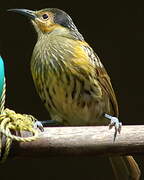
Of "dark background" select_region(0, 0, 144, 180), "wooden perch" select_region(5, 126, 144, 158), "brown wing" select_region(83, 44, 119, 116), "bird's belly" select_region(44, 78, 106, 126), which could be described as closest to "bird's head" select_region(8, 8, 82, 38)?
"brown wing" select_region(83, 44, 119, 116)

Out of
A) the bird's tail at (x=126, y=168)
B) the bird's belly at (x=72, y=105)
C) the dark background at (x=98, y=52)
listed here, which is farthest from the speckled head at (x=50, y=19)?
the bird's tail at (x=126, y=168)

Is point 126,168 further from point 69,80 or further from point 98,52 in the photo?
point 98,52

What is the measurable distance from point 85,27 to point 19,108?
686 mm

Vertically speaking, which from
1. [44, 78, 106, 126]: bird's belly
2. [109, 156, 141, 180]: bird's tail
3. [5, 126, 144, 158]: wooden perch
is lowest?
[109, 156, 141, 180]: bird's tail

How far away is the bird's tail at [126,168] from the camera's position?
4.12 meters

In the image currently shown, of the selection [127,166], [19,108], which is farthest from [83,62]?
[19,108]

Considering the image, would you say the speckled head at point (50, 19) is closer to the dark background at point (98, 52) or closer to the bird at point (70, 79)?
the bird at point (70, 79)

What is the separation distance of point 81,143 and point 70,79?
812mm

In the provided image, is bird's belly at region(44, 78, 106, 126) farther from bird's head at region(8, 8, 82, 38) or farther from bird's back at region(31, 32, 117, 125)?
bird's head at region(8, 8, 82, 38)

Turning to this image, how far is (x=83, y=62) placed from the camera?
167 inches

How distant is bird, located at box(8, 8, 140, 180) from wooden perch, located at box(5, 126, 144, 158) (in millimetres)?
603

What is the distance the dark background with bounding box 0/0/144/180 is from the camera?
5254 mm

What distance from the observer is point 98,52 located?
5391 mm

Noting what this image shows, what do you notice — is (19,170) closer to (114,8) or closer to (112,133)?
(114,8)
